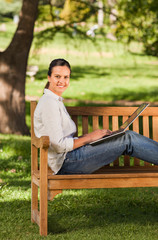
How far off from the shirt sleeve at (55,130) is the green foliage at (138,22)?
689 centimetres

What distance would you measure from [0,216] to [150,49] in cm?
774

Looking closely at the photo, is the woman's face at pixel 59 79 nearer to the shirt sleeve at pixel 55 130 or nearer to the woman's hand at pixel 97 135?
the shirt sleeve at pixel 55 130

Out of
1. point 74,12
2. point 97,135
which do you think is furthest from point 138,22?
point 97,135

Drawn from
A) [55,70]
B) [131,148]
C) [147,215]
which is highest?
[55,70]

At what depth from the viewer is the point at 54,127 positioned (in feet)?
13.2

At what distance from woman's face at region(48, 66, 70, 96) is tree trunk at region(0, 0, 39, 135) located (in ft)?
17.1

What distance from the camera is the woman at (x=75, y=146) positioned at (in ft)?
13.3

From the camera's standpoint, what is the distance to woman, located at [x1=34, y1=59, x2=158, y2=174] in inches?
159

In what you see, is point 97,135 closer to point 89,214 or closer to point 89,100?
point 89,214

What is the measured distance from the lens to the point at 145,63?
105 ft

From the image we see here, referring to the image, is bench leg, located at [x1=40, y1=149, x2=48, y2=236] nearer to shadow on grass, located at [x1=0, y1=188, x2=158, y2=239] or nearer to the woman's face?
shadow on grass, located at [x1=0, y1=188, x2=158, y2=239]

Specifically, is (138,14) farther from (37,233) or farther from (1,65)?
(37,233)

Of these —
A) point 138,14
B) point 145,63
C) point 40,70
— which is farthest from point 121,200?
point 145,63

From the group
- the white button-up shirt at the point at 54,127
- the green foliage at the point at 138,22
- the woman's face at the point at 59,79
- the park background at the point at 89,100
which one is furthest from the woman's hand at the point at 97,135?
the green foliage at the point at 138,22
